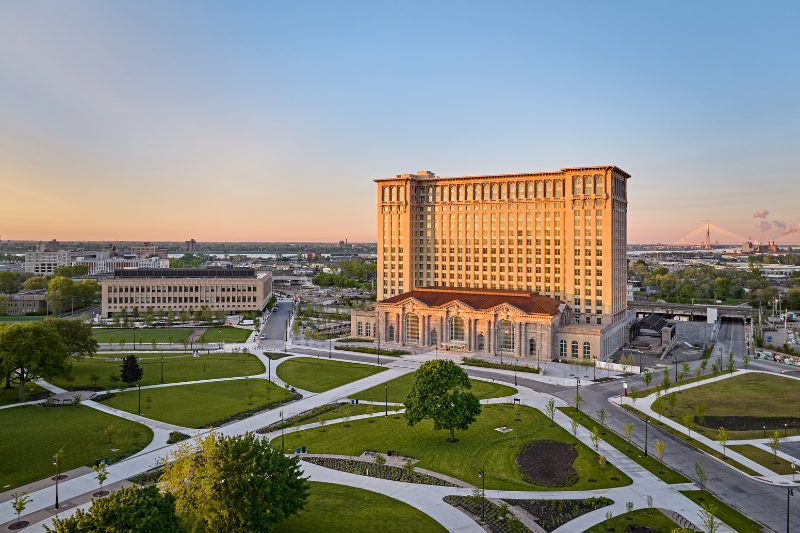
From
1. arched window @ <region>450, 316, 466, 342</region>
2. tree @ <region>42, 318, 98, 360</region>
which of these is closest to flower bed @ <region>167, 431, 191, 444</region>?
tree @ <region>42, 318, 98, 360</region>

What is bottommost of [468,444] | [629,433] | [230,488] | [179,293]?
[468,444]

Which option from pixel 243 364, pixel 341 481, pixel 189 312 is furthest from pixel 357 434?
pixel 189 312

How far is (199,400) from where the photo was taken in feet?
242

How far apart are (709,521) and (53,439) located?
2498 inches

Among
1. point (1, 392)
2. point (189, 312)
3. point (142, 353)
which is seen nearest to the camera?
point (1, 392)

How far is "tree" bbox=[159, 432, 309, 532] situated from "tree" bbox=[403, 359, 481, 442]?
2350 centimetres

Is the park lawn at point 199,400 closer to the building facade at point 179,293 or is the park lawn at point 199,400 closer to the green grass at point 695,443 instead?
the green grass at point 695,443

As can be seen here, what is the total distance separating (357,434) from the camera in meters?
59.6

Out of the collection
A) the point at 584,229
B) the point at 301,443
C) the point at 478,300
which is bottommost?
the point at 301,443

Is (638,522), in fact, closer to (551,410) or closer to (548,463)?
(548,463)

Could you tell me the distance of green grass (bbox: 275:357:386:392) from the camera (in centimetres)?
8378

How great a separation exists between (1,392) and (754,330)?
15633 cm

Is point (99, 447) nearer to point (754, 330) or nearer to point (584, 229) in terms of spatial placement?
point (584, 229)

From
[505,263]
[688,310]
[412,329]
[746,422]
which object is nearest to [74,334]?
[412,329]
